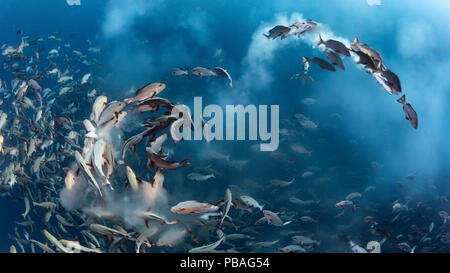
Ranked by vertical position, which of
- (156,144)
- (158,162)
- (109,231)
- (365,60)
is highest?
(365,60)

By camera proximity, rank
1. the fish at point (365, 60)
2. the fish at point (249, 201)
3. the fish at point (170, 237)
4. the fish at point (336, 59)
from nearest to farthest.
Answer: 1. the fish at point (365, 60)
2. the fish at point (170, 237)
3. the fish at point (336, 59)
4. the fish at point (249, 201)

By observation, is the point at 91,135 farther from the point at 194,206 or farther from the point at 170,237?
the point at 170,237

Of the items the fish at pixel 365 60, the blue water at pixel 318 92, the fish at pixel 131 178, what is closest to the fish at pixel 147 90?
the fish at pixel 131 178

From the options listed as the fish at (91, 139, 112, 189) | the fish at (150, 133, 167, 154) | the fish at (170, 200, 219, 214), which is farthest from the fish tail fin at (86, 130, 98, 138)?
the fish at (170, 200, 219, 214)

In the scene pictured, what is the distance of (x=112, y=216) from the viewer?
3.68m

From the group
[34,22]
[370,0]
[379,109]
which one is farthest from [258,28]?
[34,22]

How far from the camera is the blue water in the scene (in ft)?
31.4

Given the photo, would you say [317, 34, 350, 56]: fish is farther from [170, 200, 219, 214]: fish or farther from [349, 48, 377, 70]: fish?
[170, 200, 219, 214]: fish

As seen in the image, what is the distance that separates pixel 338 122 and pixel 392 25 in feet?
38.5

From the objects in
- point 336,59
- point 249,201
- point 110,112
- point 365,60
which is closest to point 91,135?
point 110,112

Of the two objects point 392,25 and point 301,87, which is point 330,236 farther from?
point 392,25

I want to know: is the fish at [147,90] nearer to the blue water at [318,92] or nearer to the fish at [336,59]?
the fish at [336,59]

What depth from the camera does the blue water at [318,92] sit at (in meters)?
9.56

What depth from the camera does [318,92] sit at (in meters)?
15.0
